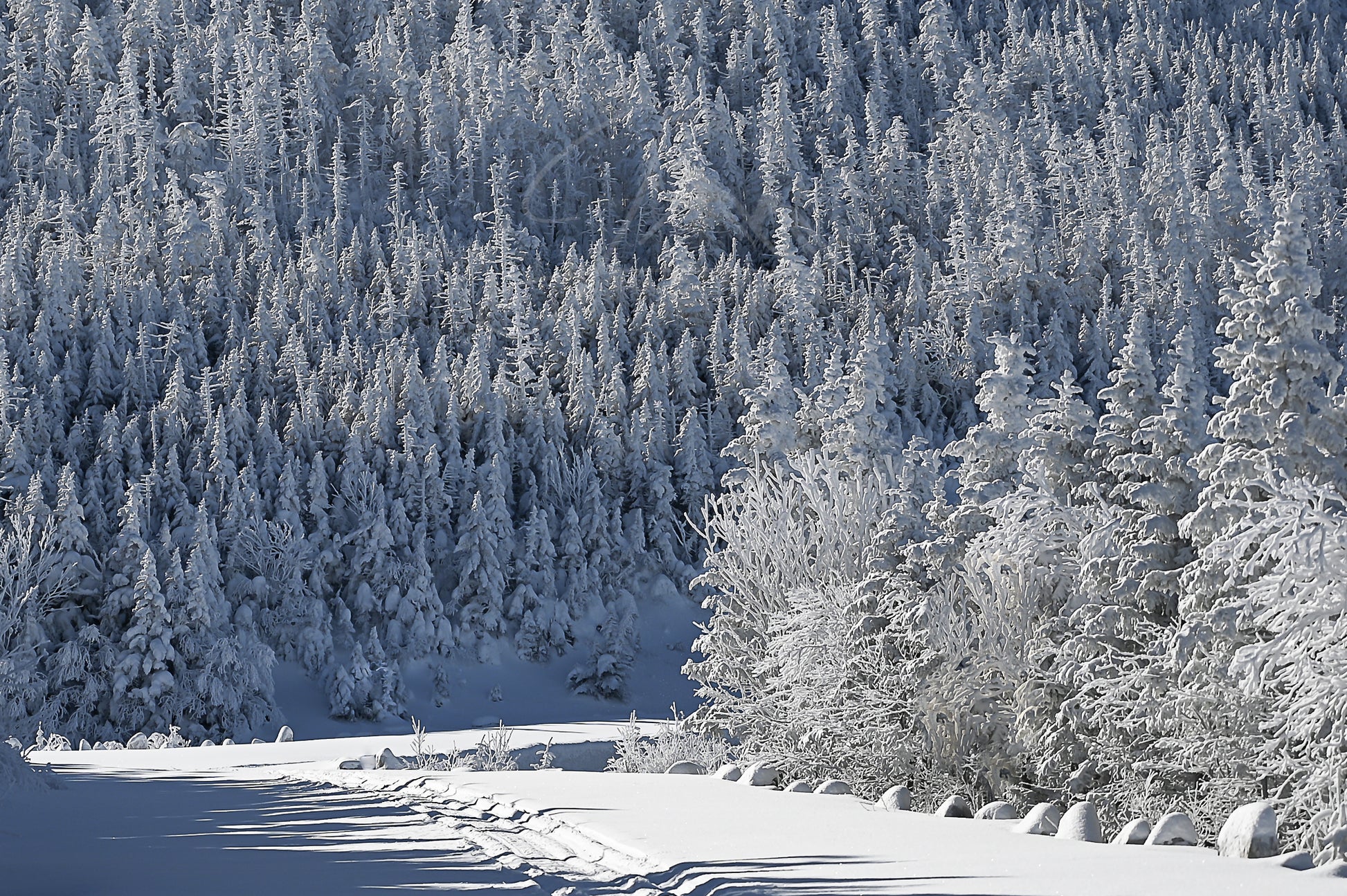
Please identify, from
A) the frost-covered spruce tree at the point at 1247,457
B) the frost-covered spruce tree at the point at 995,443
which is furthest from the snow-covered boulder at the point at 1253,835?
the frost-covered spruce tree at the point at 995,443

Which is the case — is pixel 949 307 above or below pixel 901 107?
below

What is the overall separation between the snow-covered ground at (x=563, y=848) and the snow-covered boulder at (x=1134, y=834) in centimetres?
42

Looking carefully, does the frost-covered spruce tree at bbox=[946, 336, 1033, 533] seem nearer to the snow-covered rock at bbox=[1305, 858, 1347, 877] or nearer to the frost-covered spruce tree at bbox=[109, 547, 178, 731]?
the snow-covered rock at bbox=[1305, 858, 1347, 877]

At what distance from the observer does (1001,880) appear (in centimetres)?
726

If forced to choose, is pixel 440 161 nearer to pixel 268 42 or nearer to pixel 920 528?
pixel 268 42

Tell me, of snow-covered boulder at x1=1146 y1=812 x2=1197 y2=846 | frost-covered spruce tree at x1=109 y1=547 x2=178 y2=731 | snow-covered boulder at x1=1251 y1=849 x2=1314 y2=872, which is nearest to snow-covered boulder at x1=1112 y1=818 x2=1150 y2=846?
snow-covered boulder at x1=1146 y1=812 x2=1197 y2=846

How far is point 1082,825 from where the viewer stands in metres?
9.12

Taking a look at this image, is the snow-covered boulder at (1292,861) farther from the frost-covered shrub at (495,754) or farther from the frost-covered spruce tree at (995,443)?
the frost-covered shrub at (495,754)

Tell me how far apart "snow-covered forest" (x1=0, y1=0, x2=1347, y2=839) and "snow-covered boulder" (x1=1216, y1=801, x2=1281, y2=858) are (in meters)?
1.02

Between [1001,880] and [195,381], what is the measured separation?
212ft

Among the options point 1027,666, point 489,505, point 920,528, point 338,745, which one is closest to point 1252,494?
point 1027,666

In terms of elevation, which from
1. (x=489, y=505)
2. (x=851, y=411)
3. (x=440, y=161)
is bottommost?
(x=489, y=505)

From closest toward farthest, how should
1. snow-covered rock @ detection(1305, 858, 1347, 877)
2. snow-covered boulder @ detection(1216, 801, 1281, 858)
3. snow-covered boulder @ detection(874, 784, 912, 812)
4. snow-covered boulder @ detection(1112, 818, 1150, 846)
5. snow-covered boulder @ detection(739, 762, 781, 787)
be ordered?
snow-covered rock @ detection(1305, 858, 1347, 877) < snow-covered boulder @ detection(1216, 801, 1281, 858) < snow-covered boulder @ detection(1112, 818, 1150, 846) < snow-covered boulder @ detection(874, 784, 912, 812) < snow-covered boulder @ detection(739, 762, 781, 787)

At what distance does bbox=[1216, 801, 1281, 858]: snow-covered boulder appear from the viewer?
804 centimetres
